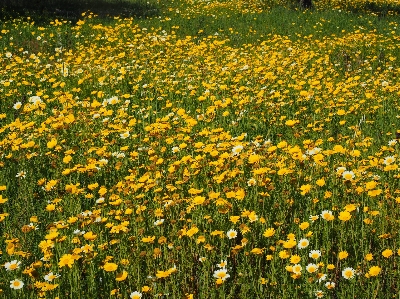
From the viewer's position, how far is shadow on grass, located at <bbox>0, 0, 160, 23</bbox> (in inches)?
582

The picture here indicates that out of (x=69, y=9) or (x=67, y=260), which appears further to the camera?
(x=69, y=9)

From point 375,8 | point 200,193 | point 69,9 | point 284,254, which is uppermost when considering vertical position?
point 69,9

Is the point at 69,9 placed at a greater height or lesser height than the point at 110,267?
greater

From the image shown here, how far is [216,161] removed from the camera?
3.99 m

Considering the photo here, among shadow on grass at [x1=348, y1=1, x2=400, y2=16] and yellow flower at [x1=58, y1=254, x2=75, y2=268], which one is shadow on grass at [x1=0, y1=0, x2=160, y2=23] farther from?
yellow flower at [x1=58, y1=254, x2=75, y2=268]

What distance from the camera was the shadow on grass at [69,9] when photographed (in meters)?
14.8

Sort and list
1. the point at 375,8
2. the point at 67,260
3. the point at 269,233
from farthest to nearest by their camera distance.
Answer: the point at 375,8 → the point at 269,233 → the point at 67,260

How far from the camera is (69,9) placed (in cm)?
1653

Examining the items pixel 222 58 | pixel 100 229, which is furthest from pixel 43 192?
pixel 222 58

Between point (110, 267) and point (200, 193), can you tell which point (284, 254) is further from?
point (200, 193)

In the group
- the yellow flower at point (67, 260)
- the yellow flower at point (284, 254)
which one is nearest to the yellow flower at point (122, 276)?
the yellow flower at point (67, 260)

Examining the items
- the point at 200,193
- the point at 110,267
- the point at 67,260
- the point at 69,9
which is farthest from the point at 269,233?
the point at 69,9

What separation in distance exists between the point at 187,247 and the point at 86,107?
3.44 m

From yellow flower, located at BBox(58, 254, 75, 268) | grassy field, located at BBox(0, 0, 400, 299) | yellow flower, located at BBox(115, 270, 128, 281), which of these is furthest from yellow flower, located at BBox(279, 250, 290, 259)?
yellow flower, located at BBox(58, 254, 75, 268)
